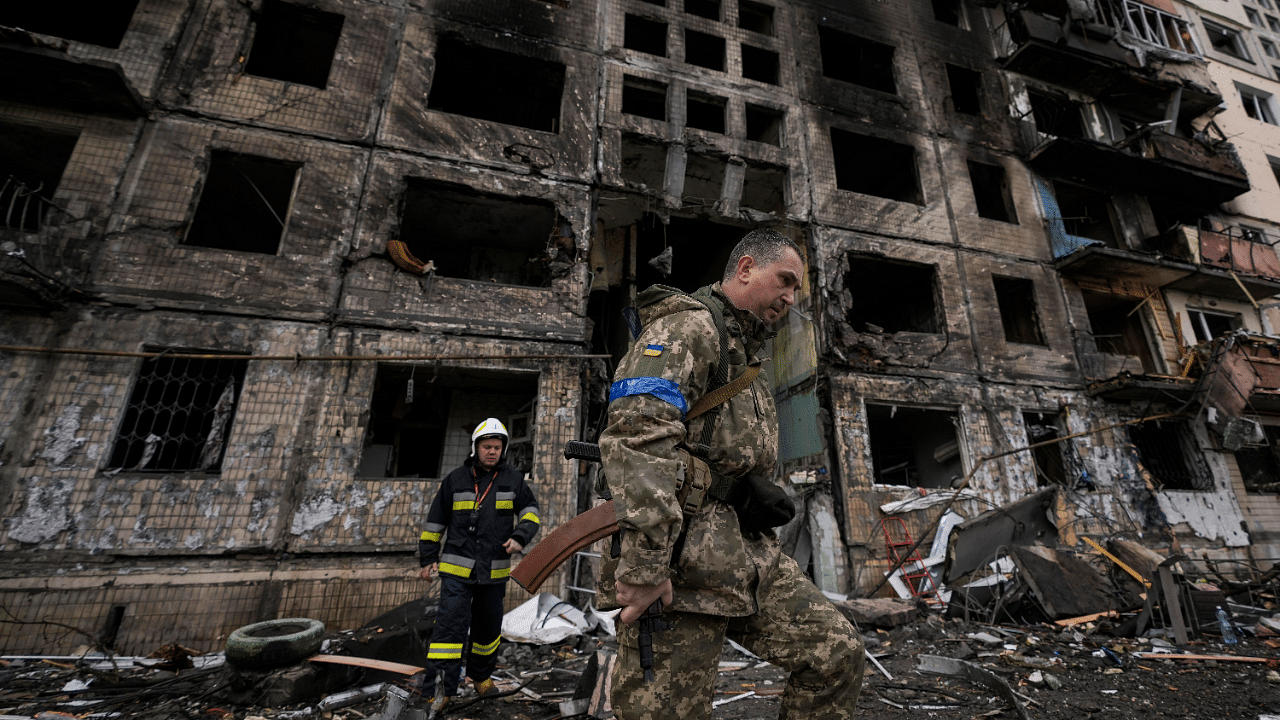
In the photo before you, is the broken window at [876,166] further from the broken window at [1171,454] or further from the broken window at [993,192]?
the broken window at [1171,454]

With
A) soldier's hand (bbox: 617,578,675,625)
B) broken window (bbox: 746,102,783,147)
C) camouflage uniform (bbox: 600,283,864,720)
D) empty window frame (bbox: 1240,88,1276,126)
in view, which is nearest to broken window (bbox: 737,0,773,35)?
broken window (bbox: 746,102,783,147)

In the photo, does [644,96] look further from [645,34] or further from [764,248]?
[764,248]

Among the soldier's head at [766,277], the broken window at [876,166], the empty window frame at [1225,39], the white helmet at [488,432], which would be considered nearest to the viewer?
the soldier's head at [766,277]

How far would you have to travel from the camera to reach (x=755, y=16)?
11.8 m

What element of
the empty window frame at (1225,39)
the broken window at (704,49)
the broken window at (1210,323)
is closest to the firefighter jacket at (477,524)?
the broken window at (704,49)

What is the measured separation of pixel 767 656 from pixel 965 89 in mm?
15512

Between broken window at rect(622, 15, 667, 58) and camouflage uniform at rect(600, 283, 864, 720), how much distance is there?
10711 millimetres

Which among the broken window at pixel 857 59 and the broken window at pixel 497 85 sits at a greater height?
the broken window at pixel 857 59

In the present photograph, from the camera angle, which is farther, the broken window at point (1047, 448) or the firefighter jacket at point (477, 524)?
the broken window at point (1047, 448)

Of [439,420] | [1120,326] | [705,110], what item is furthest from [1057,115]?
[439,420]

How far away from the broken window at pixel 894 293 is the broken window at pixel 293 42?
10.1m

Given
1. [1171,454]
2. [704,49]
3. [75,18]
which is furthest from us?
[704,49]

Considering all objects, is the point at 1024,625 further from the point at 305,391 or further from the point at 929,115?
the point at 929,115

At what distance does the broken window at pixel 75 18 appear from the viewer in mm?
8008
